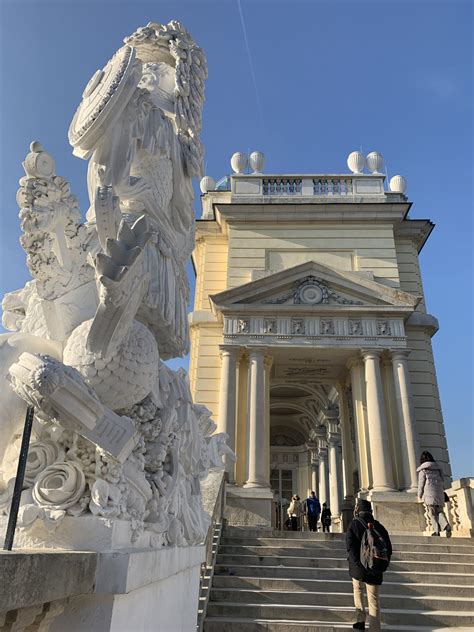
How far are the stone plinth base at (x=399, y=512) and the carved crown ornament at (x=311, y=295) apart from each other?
17.9 feet

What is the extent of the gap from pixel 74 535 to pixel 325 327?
1242 cm

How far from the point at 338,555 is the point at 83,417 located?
25.2ft

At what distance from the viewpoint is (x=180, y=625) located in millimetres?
3150

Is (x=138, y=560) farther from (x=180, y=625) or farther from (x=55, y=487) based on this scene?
(x=180, y=625)

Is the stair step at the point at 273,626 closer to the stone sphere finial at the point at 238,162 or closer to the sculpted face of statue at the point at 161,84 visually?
the sculpted face of statue at the point at 161,84

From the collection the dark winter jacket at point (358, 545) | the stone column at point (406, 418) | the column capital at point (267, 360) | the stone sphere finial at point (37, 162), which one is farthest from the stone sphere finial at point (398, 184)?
the stone sphere finial at point (37, 162)

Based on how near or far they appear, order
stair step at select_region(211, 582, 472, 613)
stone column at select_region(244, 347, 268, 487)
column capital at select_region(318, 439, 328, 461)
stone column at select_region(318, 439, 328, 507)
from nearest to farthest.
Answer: stair step at select_region(211, 582, 472, 613), stone column at select_region(244, 347, 268, 487), stone column at select_region(318, 439, 328, 507), column capital at select_region(318, 439, 328, 461)

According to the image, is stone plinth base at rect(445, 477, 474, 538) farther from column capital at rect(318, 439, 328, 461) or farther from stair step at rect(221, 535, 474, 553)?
column capital at rect(318, 439, 328, 461)

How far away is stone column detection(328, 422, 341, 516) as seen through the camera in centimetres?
1779

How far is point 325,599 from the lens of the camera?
658 centimetres

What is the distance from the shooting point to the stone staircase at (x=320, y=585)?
19.7 ft

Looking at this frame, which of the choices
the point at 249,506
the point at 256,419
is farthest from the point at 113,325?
the point at 256,419

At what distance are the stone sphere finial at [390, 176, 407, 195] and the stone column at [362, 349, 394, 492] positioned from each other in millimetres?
8367

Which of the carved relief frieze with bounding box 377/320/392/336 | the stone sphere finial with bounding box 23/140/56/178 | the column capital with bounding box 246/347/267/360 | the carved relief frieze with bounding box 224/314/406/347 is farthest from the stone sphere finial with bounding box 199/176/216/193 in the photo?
the stone sphere finial with bounding box 23/140/56/178
